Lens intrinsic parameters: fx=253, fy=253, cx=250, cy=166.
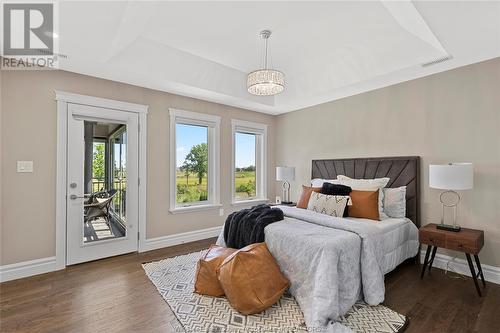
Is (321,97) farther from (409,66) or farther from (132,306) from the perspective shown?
(132,306)

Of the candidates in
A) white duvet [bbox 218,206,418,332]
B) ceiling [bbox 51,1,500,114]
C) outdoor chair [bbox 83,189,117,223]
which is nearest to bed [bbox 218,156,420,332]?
white duvet [bbox 218,206,418,332]

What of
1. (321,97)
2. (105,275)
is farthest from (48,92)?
(321,97)

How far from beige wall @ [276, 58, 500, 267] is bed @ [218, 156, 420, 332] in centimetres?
80

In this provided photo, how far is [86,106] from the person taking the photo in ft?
10.6

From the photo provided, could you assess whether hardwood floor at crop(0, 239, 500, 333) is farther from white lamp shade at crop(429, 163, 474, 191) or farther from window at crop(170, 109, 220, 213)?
window at crop(170, 109, 220, 213)

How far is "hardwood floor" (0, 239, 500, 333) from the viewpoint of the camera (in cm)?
198

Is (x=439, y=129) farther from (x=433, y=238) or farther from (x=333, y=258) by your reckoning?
(x=333, y=258)

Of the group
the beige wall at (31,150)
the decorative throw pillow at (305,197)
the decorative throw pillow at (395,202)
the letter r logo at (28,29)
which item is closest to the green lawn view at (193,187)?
the beige wall at (31,150)

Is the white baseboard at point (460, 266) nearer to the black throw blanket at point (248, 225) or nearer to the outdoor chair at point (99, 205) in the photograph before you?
the black throw blanket at point (248, 225)

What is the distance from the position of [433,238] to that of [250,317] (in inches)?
83.0

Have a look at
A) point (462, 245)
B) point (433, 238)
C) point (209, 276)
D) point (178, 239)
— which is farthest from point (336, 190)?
point (178, 239)

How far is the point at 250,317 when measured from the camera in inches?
80.6

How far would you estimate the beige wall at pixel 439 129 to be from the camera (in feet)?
9.20

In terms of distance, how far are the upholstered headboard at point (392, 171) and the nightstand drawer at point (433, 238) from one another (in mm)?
579
